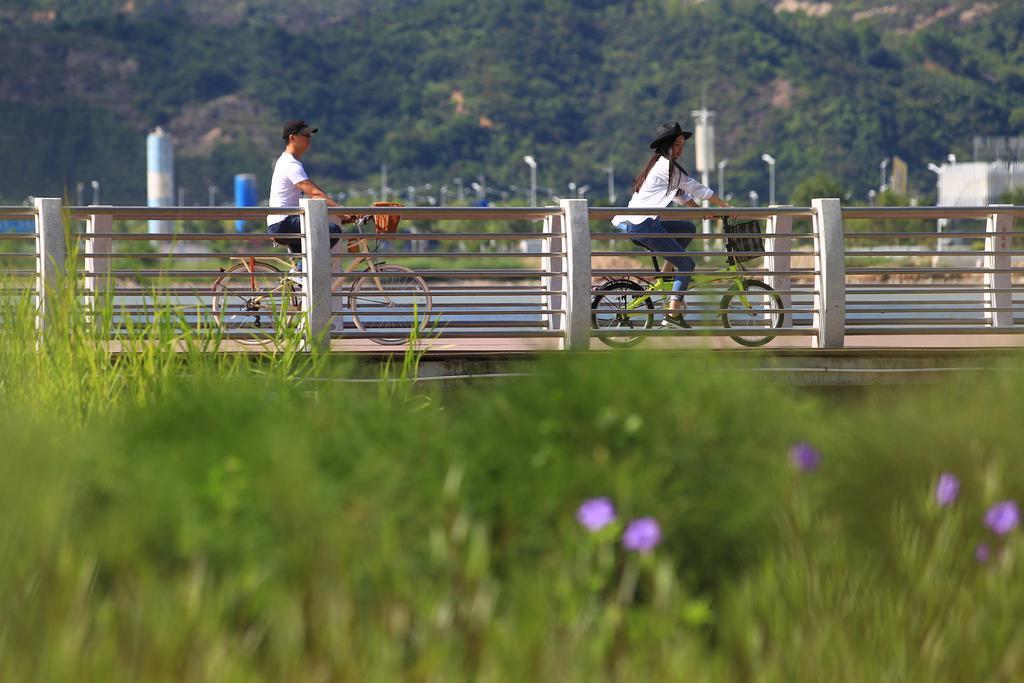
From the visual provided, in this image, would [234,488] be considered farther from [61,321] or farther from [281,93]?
[281,93]

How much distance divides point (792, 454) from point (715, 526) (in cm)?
35

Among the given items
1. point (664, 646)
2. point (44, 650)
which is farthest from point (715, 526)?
point (44, 650)

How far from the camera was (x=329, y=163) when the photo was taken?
18225 centimetres

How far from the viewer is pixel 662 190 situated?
43.4 feet

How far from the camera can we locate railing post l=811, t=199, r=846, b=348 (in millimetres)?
12758

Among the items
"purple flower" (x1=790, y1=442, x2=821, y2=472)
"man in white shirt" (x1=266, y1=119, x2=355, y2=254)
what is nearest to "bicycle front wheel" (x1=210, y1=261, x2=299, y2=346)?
"man in white shirt" (x1=266, y1=119, x2=355, y2=254)

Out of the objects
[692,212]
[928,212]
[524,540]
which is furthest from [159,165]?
[524,540]

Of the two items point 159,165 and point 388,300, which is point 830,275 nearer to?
point 388,300

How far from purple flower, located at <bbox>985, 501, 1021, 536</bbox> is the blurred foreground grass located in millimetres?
136

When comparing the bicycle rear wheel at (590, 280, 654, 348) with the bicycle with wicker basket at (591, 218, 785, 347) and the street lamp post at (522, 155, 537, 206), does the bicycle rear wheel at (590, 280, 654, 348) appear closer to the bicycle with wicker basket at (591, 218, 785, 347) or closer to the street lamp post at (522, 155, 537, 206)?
the bicycle with wicker basket at (591, 218, 785, 347)

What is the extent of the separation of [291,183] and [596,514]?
29.1ft

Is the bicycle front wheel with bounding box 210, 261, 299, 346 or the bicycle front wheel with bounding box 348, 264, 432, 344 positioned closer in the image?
the bicycle front wheel with bounding box 210, 261, 299, 346

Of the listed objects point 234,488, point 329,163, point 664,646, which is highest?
point 329,163

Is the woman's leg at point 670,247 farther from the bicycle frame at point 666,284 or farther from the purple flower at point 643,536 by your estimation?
the purple flower at point 643,536
